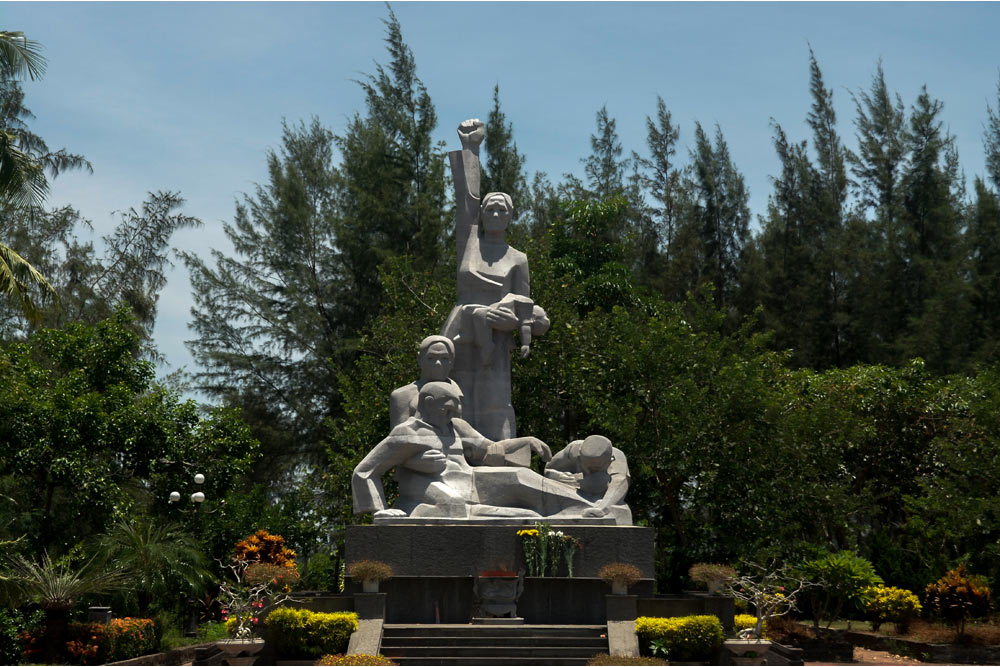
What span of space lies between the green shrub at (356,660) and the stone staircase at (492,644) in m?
0.52

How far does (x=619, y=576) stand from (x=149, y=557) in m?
8.84

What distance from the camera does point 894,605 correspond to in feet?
52.0

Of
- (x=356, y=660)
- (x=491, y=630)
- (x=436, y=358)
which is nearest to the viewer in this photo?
(x=356, y=660)

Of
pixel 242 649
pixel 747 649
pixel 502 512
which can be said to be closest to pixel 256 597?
pixel 242 649

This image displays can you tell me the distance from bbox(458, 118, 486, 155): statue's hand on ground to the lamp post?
833 cm

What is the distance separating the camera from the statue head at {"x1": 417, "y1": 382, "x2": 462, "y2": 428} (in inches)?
538

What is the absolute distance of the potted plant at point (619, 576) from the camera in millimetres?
12086

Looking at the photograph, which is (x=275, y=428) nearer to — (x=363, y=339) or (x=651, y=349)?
(x=363, y=339)

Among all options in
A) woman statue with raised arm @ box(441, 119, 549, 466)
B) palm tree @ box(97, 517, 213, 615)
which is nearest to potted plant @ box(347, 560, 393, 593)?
woman statue with raised arm @ box(441, 119, 549, 466)

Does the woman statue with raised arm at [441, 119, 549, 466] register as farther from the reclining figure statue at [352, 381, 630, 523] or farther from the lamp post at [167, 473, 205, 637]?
the lamp post at [167, 473, 205, 637]

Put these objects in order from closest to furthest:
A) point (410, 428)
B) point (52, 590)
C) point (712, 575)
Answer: point (712, 575), point (410, 428), point (52, 590)

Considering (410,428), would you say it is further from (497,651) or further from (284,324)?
(284,324)

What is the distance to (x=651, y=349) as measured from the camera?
19891 mm

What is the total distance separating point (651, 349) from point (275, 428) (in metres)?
12.1
